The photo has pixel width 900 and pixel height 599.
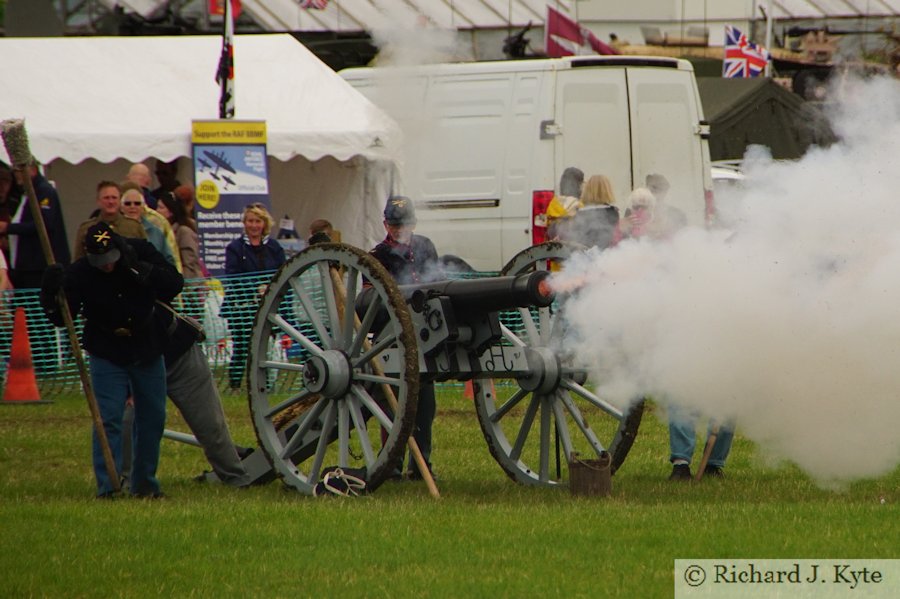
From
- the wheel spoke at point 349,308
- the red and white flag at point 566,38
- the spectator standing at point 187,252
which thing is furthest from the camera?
the red and white flag at point 566,38

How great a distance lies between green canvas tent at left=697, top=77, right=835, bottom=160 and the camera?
67.6 feet

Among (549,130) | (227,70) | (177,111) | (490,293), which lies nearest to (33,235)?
(177,111)

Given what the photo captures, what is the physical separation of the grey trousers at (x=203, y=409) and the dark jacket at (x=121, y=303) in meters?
0.40

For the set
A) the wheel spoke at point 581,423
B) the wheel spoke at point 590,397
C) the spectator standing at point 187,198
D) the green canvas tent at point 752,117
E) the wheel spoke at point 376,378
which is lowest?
the wheel spoke at point 581,423

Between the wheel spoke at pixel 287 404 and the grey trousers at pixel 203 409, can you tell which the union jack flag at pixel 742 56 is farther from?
the wheel spoke at pixel 287 404

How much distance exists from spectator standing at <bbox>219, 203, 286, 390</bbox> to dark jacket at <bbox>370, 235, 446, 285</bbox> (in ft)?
14.1

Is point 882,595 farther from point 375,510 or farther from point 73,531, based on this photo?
point 73,531

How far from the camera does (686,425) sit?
9.34m

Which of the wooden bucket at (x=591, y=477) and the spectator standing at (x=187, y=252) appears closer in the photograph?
the wooden bucket at (x=591, y=477)

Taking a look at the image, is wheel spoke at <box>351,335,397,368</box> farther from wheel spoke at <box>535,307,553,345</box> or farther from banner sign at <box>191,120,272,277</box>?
banner sign at <box>191,120,272,277</box>

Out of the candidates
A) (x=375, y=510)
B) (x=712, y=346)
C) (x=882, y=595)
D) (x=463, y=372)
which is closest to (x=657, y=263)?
(x=712, y=346)

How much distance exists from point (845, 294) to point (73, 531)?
3.92 metres

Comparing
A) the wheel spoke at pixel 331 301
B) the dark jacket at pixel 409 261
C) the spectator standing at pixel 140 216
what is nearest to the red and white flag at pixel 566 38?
the dark jacket at pixel 409 261

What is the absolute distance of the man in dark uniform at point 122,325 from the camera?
8320 mm
